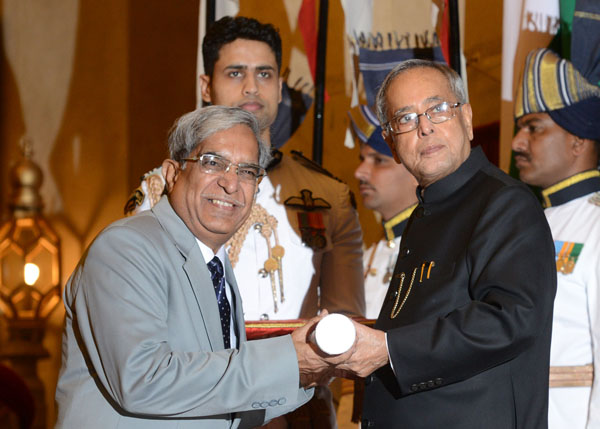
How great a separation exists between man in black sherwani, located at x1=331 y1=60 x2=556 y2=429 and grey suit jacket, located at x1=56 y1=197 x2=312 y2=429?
0.24 meters

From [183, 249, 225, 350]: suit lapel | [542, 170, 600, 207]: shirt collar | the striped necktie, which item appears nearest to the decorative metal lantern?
[542, 170, 600, 207]: shirt collar

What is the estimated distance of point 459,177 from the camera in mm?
1874

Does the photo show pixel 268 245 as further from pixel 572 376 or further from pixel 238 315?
pixel 572 376

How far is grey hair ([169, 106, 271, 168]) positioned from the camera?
5.99 feet

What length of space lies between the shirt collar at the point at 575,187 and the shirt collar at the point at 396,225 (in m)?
0.64

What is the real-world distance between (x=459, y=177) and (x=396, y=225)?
1640 millimetres

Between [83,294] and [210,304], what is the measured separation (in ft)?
0.87

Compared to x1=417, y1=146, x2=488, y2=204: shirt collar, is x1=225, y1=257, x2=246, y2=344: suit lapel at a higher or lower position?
lower

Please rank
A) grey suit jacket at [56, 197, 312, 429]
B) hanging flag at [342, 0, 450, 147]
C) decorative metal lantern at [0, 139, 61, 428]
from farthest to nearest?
decorative metal lantern at [0, 139, 61, 428] < hanging flag at [342, 0, 450, 147] < grey suit jacket at [56, 197, 312, 429]

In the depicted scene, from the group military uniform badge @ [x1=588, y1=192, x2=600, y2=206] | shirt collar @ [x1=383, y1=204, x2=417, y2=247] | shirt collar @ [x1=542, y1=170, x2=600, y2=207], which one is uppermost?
shirt collar @ [x1=542, y1=170, x2=600, y2=207]

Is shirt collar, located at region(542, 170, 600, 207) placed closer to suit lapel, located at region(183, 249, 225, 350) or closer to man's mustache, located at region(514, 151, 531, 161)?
man's mustache, located at region(514, 151, 531, 161)

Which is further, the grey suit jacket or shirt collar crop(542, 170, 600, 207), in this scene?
shirt collar crop(542, 170, 600, 207)

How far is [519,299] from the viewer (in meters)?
1.59

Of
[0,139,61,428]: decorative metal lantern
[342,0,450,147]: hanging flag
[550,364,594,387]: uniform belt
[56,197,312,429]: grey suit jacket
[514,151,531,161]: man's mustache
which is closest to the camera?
[56,197,312,429]: grey suit jacket
